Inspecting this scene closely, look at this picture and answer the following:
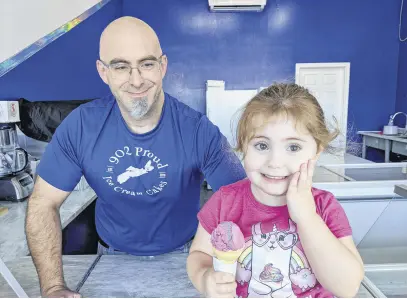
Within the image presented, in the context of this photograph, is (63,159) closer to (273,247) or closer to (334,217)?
(273,247)

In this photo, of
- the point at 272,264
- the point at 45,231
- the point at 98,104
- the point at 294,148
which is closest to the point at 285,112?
the point at 294,148

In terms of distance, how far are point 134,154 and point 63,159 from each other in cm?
27

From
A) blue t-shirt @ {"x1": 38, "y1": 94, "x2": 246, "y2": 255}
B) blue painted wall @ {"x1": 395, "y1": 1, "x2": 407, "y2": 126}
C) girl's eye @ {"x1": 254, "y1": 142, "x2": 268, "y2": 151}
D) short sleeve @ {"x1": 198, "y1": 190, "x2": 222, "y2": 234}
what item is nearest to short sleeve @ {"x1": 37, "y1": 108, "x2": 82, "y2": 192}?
blue t-shirt @ {"x1": 38, "y1": 94, "x2": 246, "y2": 255}

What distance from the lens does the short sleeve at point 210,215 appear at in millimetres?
920

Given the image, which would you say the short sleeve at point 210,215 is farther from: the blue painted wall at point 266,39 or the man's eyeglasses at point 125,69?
the blue painted wall at point 266,39

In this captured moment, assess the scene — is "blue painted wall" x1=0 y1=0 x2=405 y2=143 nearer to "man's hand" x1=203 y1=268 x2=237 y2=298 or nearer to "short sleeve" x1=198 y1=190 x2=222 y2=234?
"short sleeve" x1=198 y1=190 x2=222 y2=234

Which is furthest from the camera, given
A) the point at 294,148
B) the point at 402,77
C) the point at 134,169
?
the point at 402,77

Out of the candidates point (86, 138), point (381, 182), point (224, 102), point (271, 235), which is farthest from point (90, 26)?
point (271, 235)

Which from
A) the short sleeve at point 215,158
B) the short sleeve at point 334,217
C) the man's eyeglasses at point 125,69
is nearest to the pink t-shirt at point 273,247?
the short sleeve at point 334,217

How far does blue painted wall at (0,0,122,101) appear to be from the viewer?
2451mm

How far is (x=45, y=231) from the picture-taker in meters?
1.25

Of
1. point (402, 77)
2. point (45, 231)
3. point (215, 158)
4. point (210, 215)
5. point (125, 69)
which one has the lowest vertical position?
point (45, 231)

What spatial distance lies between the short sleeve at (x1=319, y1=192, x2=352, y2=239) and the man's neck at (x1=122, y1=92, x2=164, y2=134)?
676 millimetres

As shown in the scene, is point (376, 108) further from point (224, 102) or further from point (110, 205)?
point (110, 205)
